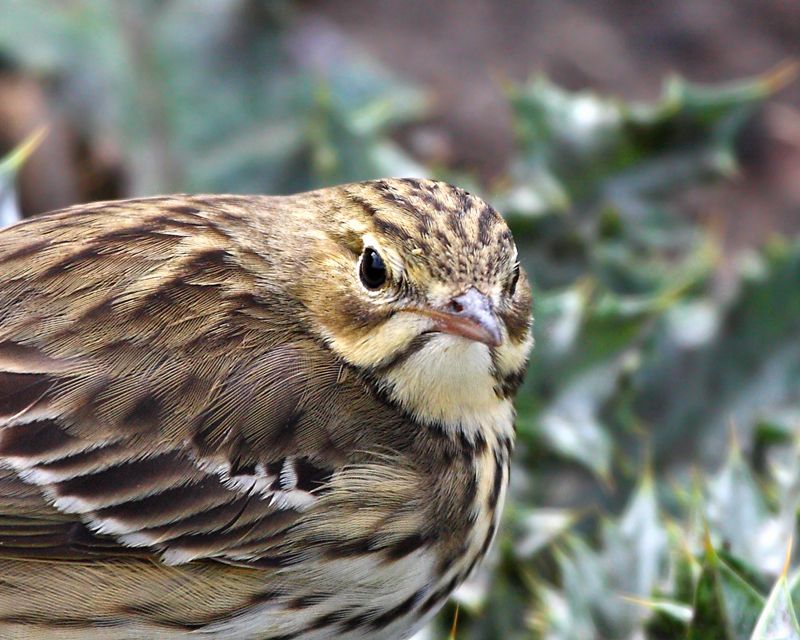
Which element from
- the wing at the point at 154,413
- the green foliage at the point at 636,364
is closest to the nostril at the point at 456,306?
the wing at the point at 154,413

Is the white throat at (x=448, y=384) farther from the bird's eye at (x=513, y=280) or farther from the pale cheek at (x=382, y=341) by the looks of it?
the bird's eye at (x=513, y=280)

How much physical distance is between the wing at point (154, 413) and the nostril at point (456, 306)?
31 cm

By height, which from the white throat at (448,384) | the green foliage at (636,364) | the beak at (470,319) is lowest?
the green foliage at (636,364)

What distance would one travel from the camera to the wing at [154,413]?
2.70 metres

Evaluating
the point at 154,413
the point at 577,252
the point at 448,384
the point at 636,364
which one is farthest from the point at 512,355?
the point at 577,252

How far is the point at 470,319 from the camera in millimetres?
2664

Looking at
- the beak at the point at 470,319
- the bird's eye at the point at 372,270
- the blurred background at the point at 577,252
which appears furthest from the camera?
Answer: the blurred background at the point at 577,252

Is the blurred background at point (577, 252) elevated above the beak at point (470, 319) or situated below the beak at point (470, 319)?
below

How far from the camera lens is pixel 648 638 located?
310 centimetres

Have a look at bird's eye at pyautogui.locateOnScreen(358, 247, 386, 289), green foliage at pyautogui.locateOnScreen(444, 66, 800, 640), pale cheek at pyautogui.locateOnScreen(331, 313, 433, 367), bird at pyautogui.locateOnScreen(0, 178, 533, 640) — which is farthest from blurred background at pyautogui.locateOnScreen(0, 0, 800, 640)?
bird's eye at pyautogui.locateOnScreen(358, 247, 386, 289)

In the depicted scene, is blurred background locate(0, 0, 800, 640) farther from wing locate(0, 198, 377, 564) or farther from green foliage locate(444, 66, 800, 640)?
wing locate(0, 198, 377, 564)

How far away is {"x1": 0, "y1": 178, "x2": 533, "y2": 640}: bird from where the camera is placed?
2.71 metres

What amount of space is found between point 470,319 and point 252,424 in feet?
1.71

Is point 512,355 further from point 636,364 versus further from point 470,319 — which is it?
point 636,364
